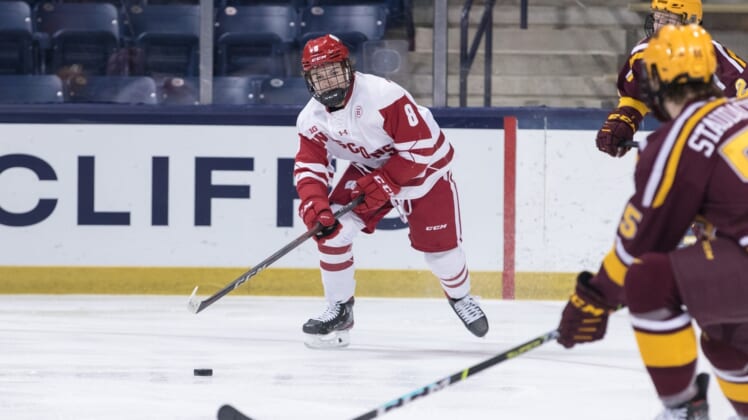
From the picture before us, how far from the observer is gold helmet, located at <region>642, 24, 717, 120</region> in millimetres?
2396

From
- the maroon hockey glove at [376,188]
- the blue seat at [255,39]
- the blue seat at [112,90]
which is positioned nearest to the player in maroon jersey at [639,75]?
the maroon hockey glove at [376,188]

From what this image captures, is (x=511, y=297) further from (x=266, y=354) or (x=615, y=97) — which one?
(x=266, y=354)

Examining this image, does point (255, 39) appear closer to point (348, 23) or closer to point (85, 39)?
point (348, 23)

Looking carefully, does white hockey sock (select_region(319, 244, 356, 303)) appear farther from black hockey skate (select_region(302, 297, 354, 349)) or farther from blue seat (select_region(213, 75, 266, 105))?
blue seat (select_region(213, 75, 266, 105))

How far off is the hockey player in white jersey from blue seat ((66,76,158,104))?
5.06ft

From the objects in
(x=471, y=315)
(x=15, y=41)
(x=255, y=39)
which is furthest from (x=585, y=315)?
(x=15, y=41)

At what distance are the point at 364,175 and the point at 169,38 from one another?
168 centimetres

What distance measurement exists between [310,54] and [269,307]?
159 cm

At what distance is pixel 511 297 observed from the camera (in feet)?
18.5

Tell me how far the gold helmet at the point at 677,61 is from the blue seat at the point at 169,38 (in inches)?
139

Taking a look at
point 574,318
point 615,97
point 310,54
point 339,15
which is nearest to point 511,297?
point 615,97

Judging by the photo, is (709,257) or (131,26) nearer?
(709,257)

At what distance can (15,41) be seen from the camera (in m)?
5.79

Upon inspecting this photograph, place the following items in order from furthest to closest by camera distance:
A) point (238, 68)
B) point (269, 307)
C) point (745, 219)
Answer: point (238, 68), point (269, 307), point (745, 219)
